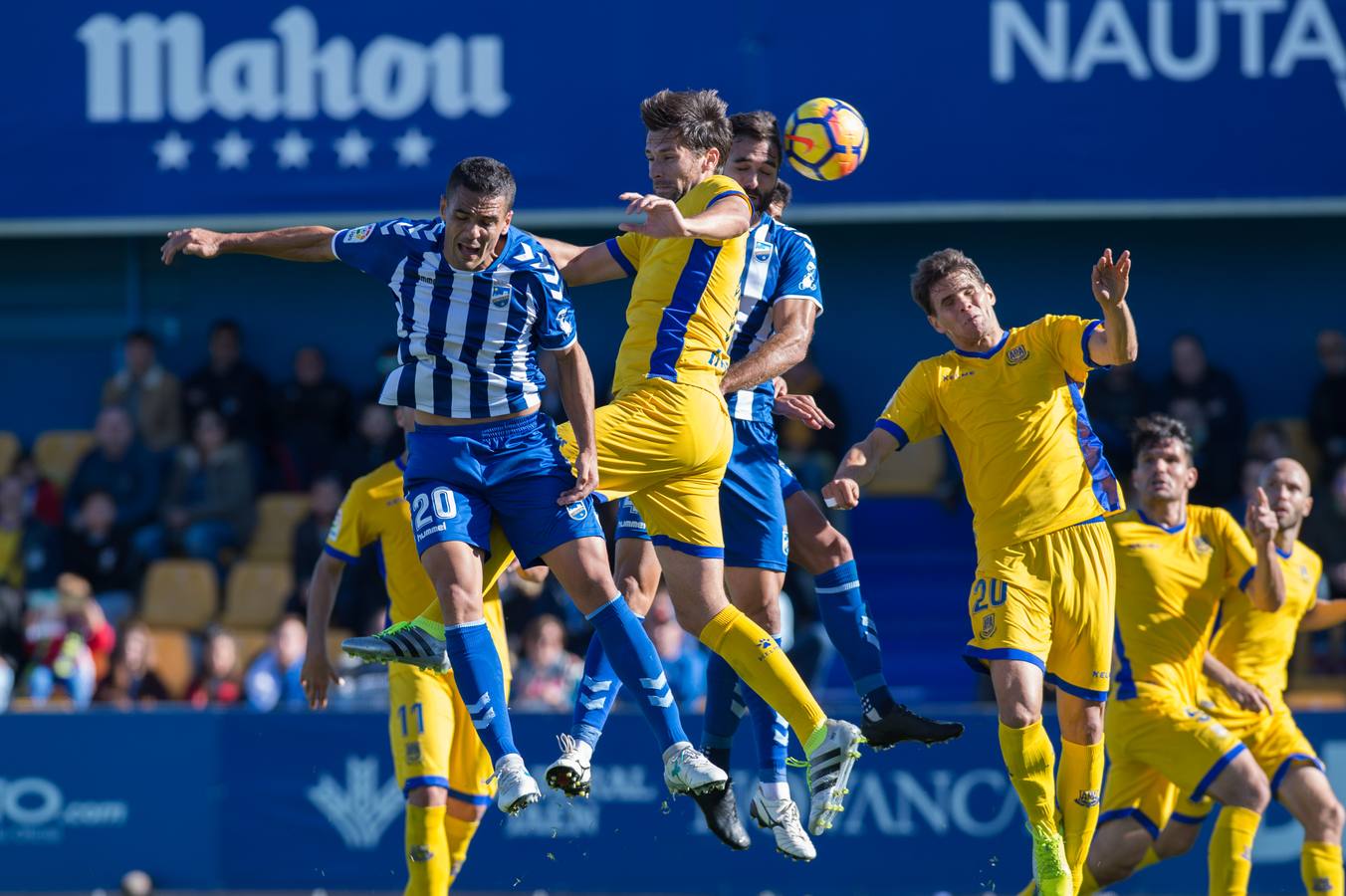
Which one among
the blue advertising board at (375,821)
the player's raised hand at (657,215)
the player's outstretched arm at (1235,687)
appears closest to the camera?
the player's raised hand at (657,215)

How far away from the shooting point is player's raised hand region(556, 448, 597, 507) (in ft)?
24.8

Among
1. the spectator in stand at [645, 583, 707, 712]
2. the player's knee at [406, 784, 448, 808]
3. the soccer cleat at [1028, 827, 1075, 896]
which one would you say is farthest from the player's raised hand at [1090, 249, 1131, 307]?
the spectator in stand at [645, 583, 707, 712]

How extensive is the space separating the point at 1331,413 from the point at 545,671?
6.30 m

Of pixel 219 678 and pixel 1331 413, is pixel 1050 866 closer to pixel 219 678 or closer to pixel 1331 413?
pixel 219 678

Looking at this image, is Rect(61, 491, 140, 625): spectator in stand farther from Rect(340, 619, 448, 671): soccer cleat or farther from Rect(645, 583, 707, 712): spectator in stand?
Rect(340, 619, 448, 671): soccer cleat

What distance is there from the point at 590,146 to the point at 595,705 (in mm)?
7658

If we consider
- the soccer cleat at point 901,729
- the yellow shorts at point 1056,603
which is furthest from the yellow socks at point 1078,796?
the soccer cleat at point 901,729

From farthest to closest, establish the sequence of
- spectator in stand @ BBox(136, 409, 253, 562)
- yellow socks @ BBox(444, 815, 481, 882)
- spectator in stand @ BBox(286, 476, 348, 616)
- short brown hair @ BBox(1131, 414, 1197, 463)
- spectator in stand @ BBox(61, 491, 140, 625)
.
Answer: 1. spectator in stand @ BBox(136, 409, 253, 562)
2. spectator in stand @ BBox(61, 491, 140, 625)
3. spectator in stand @ BBox(286, 476, 348, 616)
4. short brown hair @ BBox(1131, 414, 1197, 463)
5. yellow socks @ BBox(444, 815, 481, 882)

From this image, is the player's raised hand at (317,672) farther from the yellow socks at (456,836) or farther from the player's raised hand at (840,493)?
the player's raised hand at (840,493)

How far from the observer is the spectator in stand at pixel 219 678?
1376cm

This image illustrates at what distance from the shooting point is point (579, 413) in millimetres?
7609

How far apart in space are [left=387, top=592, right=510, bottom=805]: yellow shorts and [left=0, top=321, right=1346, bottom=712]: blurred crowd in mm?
3128

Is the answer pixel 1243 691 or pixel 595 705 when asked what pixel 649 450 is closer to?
pixel 595 705

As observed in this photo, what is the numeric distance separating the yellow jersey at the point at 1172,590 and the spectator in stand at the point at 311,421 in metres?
7.38
